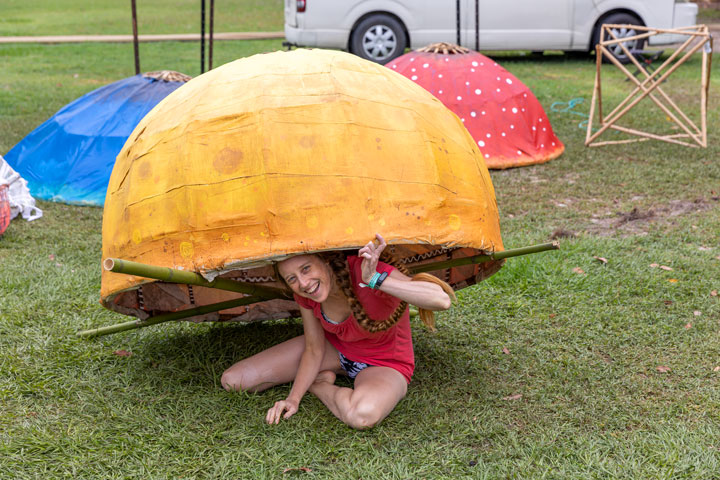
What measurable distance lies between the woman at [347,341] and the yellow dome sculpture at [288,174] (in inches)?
7.0

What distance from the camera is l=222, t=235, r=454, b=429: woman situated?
10.1ft

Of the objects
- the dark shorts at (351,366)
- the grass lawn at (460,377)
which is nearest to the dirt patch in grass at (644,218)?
the grass lawn at (460,377)

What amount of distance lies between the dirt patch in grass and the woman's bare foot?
2.88m

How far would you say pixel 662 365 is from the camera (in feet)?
12.6

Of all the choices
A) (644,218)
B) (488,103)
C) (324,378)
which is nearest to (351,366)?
→ (324,378)

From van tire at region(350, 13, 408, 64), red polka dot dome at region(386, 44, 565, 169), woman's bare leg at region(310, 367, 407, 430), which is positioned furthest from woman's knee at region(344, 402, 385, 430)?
van tire at region(350, 13, 408, 64)

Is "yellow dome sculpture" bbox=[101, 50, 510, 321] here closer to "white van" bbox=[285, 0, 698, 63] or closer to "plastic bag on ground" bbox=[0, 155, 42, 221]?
"plastic bag on ground" bbox=[0, 155, 42, 221]

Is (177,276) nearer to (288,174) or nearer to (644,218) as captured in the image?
(288,174)

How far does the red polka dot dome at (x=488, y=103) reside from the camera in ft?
24.6

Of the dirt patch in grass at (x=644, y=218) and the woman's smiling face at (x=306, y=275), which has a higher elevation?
the woman's smiling face at (x=306, y=275)

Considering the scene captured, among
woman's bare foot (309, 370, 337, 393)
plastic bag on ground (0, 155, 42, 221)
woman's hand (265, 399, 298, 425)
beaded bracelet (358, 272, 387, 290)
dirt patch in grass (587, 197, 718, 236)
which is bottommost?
woman's hand (265, 399, 298, 425)

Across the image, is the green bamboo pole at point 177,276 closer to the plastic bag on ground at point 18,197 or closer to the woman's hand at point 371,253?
the woman's hand at point 371,253

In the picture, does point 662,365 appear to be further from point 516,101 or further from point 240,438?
point 516,101

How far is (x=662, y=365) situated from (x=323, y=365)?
1706mm
